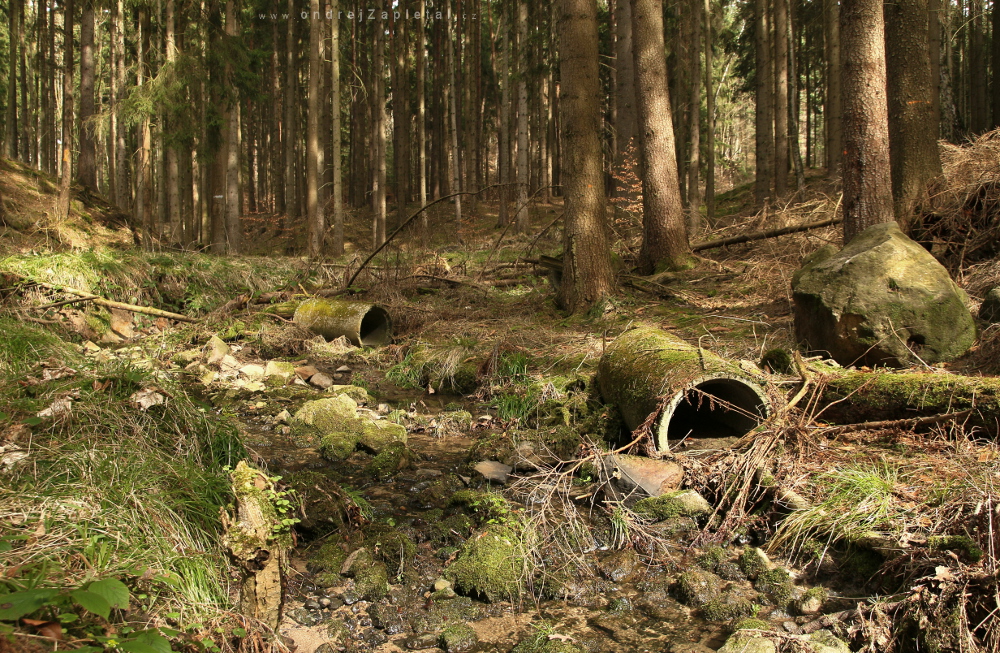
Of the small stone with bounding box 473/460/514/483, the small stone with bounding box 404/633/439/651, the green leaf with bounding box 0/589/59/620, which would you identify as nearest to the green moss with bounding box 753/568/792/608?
the small stone with bounding box 404/633/439/651

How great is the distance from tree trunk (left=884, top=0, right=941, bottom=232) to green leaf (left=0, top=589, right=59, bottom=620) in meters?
8.45

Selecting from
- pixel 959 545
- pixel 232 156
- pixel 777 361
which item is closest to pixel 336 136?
pixel 232 156

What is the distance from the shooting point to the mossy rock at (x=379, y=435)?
249 inches

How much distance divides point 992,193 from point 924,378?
396 cm

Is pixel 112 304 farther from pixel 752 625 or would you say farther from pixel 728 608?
pixel 752 625

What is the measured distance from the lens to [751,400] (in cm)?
536

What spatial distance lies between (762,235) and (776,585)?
25.4 ft

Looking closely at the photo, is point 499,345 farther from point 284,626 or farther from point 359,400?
point 284,626

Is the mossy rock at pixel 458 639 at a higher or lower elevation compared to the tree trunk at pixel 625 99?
lower

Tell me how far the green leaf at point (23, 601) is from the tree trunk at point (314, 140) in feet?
45.1

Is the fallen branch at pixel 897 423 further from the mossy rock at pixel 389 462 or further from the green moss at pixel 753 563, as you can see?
the mossy rock at pixel 389 462

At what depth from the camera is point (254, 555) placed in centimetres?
307

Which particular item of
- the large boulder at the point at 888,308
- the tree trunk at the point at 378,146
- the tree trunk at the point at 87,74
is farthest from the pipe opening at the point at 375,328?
the tree trunk at the point at 87,74

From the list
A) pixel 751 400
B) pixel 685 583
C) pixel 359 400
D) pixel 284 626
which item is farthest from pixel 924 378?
pixel 359 400
